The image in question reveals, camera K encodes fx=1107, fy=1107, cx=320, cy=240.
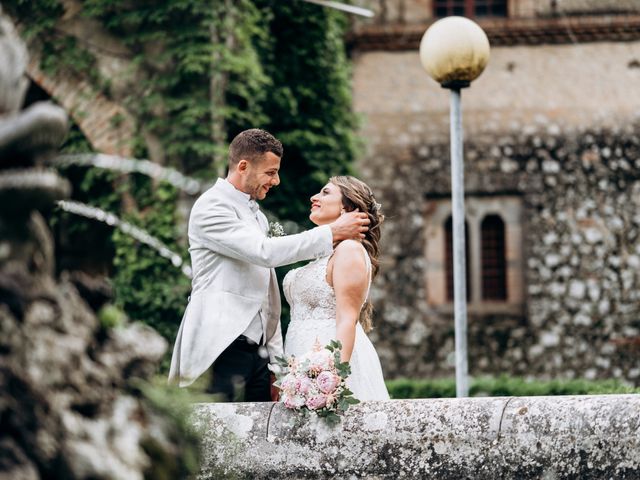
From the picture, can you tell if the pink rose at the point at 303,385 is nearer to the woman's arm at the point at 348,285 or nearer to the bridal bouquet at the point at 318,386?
the bridal bouquet at the point at 318,386

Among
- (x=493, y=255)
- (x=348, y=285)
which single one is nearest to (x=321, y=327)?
(x=348, y=285)

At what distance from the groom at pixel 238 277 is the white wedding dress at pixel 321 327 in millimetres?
195

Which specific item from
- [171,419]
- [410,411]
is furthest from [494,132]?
[171,419]

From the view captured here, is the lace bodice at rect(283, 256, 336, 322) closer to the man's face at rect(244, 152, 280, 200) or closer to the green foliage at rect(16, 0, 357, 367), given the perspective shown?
the man's face at rect(244, 152, 280, 200)

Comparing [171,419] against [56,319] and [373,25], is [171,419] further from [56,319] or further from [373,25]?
[373,25]

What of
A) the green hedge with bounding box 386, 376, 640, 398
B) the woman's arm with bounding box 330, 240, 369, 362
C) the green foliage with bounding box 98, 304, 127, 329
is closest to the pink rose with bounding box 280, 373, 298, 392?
the woman's arm with bounding box 330, 240, 369, 362

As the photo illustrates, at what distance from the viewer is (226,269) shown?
4625 mm

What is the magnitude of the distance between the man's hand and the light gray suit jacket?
0.42ft

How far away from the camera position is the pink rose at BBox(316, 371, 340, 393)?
3783 mm

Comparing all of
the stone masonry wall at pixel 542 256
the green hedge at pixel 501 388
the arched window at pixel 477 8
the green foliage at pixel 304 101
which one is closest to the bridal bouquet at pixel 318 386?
the green hedge at pixel 501 388

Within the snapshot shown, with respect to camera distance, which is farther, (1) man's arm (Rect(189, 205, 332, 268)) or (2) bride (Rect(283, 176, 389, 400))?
(2) bride (Rect(283, 176, 389, 400))

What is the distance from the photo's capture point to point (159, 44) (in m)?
9.52

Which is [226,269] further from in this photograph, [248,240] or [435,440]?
[435,440]

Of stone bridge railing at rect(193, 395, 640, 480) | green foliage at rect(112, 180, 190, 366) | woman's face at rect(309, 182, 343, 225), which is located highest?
green foliage at rect(112, 180, 190, 366)
